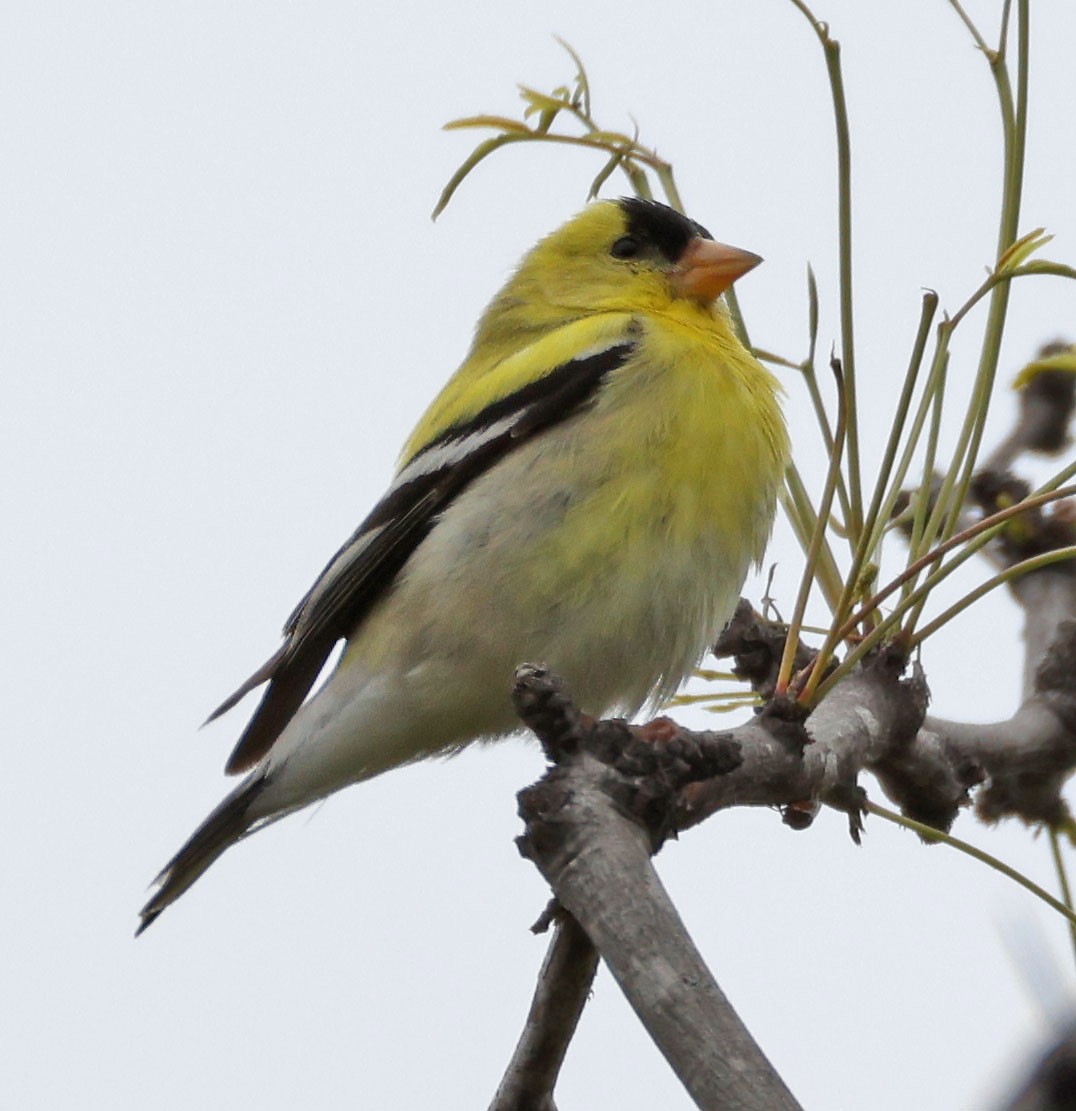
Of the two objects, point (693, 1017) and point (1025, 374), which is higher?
point (1025, 374)

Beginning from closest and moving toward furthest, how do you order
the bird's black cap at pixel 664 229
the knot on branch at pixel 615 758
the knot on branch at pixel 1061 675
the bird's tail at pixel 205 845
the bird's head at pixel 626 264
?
the knot on branch at pixel 615 758, the knot on branch at pixel 1061 675, the bird's tail at pixel 205 845, the bird's head at pixel 626 264, the bird's black cap at pixel 664 229

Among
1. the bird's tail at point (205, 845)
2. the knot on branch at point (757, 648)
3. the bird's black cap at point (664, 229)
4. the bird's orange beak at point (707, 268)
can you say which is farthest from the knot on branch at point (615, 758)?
the bird's black cap at point (664, 229)

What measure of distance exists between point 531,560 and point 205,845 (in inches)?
45.7

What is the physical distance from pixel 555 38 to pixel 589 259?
5.42 ft

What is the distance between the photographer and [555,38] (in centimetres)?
325

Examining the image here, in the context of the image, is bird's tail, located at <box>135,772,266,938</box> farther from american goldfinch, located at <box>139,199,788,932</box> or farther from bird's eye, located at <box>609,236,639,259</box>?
bird's eye, located at <box>609,236,639,259</box>

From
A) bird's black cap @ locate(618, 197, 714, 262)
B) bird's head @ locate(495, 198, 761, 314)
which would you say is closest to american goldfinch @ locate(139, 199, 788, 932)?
bird's head @ locate(495, 198, 761, 314)

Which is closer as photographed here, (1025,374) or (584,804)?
(584,804)

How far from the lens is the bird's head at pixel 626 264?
455 centimetres

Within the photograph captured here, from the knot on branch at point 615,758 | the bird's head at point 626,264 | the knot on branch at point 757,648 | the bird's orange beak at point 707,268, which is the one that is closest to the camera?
the knot on branch at point 615,758

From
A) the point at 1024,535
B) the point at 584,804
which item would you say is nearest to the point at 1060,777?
Result: the point at 1024,535

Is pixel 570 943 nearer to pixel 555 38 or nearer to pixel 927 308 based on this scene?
pixel 927 308

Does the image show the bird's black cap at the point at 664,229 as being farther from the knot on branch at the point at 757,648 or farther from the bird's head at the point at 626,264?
the knot on branch at the point at 757,648

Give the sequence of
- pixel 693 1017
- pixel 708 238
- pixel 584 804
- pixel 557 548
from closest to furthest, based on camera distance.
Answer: pixel 693 1017, pixel 584 804, pixel 557 548, pixel 708 238
